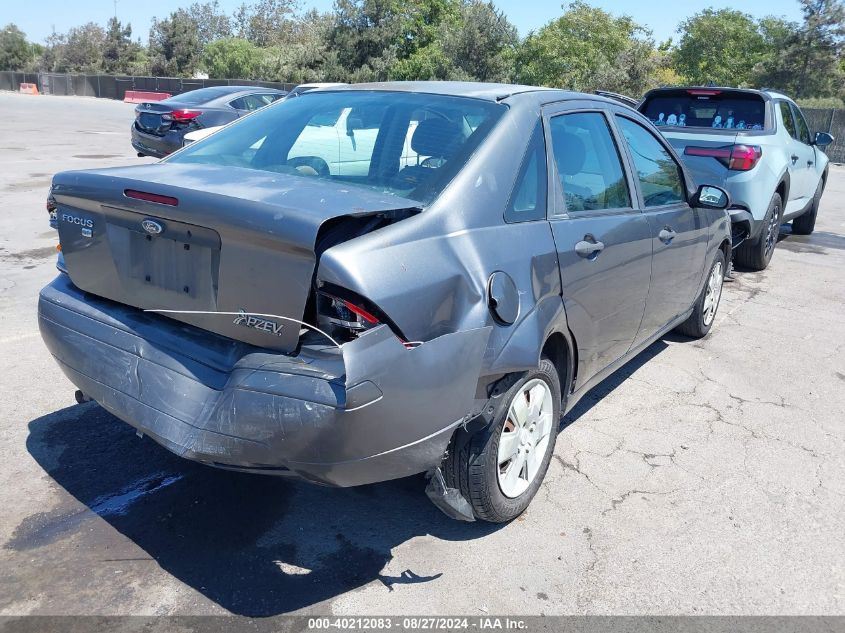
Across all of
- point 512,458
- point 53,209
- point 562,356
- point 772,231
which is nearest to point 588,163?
point 562,356

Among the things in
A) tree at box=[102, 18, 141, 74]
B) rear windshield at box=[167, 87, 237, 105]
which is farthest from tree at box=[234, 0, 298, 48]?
rear windshield at box=[167, 87, 237, 105]

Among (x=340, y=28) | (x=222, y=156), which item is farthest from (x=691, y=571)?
(x=340, y=28)

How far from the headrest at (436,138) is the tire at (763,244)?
235 inches

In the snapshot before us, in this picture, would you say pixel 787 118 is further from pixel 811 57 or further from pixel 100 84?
pixel 100 84

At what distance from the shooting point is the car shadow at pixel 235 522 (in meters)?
2.88

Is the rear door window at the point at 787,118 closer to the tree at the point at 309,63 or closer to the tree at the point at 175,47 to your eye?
the tree at the point at 309,63

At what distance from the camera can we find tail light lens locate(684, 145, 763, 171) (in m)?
7.65

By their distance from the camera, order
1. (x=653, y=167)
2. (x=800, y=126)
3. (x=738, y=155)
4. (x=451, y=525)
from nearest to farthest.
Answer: (x=451, y=525), (x=653, y=167), (x=738, y=155), (x=800, y=126)

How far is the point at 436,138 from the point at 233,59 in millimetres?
62983

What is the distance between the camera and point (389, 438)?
8.31 feet

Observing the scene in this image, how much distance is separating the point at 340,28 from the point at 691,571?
136ft

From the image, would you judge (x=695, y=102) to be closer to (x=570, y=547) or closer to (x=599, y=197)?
(x=599, y=197)

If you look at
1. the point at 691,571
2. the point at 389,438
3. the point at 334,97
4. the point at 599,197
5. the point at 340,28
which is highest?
the point at 340,28

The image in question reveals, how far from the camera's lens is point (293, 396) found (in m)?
2.46
